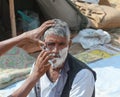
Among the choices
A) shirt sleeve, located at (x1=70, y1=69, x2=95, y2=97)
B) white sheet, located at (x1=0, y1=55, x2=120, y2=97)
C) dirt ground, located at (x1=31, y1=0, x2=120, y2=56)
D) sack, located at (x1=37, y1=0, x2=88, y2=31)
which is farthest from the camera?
sack, located at (x1=37, y1=0, x2=88, y2=31)

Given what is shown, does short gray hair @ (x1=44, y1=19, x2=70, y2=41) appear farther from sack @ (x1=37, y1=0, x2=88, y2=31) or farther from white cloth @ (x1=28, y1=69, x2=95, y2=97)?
sack @ (x1=37, y1=0, x2=88, y2=31)

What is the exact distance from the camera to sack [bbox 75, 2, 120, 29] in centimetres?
515

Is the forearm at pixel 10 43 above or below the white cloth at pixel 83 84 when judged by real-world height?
above

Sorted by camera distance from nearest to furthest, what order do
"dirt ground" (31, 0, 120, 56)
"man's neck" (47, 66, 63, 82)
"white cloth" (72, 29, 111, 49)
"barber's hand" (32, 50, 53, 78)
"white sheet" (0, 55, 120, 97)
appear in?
"barber's hand" (32, 50, 53, 78), "man's neck" (47, 66, 63, 82), "white sheet" (0, 55, 120, 97), "dirt ground" (31, 0, 120, 56), "white cloth" (72, 29, 111, 49)

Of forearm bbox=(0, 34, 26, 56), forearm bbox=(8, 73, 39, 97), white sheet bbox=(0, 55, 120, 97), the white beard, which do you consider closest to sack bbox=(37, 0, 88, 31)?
white sheet bbox=(0, 55, 120, 97)

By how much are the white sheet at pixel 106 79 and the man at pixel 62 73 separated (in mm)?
1431

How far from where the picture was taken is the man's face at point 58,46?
201 centimetres

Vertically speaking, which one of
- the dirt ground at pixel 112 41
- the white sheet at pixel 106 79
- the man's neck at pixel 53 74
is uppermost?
the man's neck at pixel 53 74

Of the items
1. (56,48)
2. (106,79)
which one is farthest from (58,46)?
(106,79)

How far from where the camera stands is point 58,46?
2035 millimetres

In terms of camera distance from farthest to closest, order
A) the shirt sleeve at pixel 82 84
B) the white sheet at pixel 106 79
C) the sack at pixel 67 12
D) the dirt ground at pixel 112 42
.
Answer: the sack at pixel 67 12 < the dirt ground at pixel 112 42 < the white sheet at pixel 106 79 < the shirt sleeve at pixel 82 84

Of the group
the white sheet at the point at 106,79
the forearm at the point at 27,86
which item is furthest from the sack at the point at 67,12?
the forearm at the point at 27,86

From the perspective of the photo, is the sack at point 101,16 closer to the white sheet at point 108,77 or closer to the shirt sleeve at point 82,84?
the white sheet at point 108,77

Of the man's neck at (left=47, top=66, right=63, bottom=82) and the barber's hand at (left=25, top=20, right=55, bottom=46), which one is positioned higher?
Result: the barber's hand at (left=25, top=20, right=55, bottom=46)
